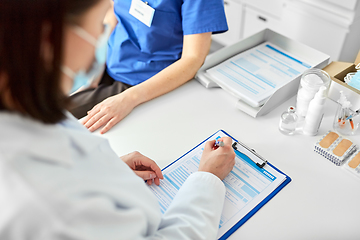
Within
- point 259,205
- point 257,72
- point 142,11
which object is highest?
point 142,11

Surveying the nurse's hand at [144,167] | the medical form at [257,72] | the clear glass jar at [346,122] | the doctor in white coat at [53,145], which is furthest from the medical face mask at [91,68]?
the clear glass jar at [346,122]

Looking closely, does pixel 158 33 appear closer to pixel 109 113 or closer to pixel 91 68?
pixel 109 113

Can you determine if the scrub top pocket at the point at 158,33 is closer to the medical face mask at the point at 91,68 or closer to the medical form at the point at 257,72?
the medical form at the point at 257,72

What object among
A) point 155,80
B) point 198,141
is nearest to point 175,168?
point 198,141

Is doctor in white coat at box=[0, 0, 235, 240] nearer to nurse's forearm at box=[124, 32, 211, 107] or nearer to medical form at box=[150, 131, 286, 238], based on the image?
medical form at box=[150, 131, 286, 238]

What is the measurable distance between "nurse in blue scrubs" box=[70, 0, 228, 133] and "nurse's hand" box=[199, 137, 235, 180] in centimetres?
38

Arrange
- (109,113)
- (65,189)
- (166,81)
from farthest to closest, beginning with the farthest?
(166,81)
(109,113)
(65,189)

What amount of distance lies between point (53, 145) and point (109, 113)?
0.60m

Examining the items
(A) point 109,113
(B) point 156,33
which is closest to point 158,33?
(B) point 156,33

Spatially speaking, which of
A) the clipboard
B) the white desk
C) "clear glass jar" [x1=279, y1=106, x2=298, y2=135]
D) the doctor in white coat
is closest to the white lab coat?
the doctor in white coat

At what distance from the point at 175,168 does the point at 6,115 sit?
55 centimetres

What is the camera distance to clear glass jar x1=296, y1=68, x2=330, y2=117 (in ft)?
3.15

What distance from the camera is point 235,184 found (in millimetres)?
847

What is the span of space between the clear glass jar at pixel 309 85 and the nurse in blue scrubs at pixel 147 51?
0.39 metres
